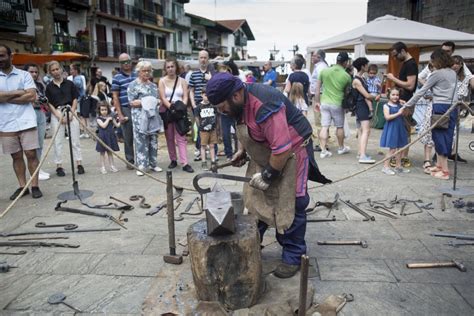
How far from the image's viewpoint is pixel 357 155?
7797 millimetres

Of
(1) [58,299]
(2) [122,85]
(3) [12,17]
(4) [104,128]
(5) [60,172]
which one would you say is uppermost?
(3) [12,17]

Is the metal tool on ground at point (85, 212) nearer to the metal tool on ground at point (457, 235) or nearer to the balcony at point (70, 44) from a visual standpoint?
the metal tool on ground at point (457, 235)

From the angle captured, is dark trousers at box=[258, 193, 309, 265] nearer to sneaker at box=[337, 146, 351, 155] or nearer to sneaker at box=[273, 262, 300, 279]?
sneaker at box=[273, 262, 300, 279]

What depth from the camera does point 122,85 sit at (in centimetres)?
669

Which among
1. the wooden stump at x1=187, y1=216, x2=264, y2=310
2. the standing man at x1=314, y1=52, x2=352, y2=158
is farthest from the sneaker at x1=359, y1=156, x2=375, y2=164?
the wooden stump at x1=187, y1=216, x2=264, y2=310

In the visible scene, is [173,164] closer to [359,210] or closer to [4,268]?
[359,210]

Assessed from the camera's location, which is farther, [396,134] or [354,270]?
[396,134]

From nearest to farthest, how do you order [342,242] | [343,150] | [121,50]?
[342,242]
[343,150]
[121,50]

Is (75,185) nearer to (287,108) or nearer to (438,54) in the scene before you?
(287,108)

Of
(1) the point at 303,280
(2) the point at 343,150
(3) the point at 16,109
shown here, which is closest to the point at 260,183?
(1) the point at 303,280

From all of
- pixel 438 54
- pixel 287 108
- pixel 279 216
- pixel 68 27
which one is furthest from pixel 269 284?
pixel 68 27

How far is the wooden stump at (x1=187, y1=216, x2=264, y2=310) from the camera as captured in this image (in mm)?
2707

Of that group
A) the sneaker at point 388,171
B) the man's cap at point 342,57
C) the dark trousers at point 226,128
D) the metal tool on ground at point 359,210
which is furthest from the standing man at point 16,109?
the sneaker at point 388,171

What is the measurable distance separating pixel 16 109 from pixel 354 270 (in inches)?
178
